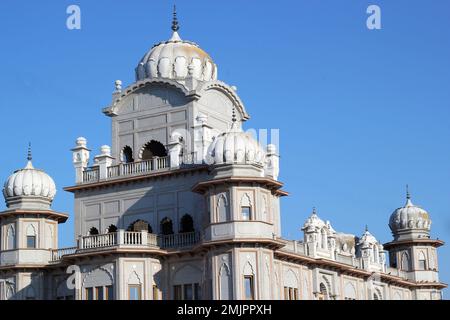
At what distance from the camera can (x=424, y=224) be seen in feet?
238

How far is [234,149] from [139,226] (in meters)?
8.66

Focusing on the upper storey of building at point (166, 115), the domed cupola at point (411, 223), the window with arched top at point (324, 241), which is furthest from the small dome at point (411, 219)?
the upper storey of building at point (166, 115)

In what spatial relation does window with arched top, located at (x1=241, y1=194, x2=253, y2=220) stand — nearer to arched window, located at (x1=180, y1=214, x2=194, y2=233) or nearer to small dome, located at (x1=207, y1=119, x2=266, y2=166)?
small dome, located at (x1=207, y1=119, x2=266, y2=166)

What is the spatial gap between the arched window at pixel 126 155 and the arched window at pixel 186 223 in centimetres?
618

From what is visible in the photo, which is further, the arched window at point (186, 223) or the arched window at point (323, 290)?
the arched window at point (323, 290)

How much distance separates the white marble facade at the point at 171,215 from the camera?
1839 inches

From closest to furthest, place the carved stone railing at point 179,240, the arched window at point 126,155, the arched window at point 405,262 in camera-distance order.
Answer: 1. the carved stone railing at point 179,240
2. the arched window at point 126,155
3. the arched window at point 405,262

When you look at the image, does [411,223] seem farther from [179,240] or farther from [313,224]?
[179,240]

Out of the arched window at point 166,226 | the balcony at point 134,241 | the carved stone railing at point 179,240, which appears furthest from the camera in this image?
the arched window at point 166,226

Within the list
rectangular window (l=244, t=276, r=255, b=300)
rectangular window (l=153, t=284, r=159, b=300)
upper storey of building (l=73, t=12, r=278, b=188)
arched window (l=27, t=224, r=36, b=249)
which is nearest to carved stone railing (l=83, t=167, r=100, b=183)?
upper storey of building (l=73, t=12, r=278, b=188)

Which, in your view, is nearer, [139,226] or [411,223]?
[139,226]

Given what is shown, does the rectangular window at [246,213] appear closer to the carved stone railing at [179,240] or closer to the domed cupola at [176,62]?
the carved stone railing at [179,240]

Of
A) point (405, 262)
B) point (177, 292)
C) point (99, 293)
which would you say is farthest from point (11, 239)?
point (405, 262)

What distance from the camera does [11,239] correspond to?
52906 mm
